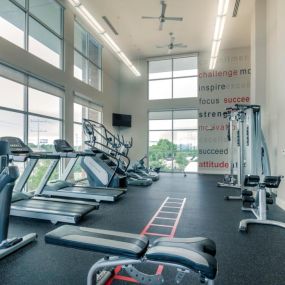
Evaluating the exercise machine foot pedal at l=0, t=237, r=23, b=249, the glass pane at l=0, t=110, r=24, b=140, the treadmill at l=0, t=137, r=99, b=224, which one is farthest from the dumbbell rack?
the glass pane at l=0, t=110, r=24, b=140

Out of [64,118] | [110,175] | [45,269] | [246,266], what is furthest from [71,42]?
[246,266]

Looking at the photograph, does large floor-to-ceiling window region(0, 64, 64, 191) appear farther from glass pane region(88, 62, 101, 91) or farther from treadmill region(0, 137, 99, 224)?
glass pane region(88, 62, 101, 91)

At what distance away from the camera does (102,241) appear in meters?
1.61

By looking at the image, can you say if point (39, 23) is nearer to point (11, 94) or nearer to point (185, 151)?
point (11, 94)

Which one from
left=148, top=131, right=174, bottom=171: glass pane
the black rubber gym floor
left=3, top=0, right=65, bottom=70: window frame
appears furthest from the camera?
left=148, top=131, right=174, bottom=171: glass pane

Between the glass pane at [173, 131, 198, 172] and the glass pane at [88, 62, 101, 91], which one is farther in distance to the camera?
the glass pane at [173, 131, 198, 172]

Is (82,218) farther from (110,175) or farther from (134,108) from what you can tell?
(134,108)

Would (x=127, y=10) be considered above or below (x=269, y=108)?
above

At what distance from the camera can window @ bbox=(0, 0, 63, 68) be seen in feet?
16.5

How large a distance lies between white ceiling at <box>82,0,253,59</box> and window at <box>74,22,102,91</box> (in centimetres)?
99

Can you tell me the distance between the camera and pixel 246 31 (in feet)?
27.0

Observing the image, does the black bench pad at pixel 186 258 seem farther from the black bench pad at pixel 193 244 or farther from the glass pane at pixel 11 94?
the glass pane at pixel 11 94

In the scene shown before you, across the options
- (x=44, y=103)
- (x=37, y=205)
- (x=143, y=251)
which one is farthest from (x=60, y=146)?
(x=143, y=251)

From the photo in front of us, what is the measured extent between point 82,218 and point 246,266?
2.50 m
